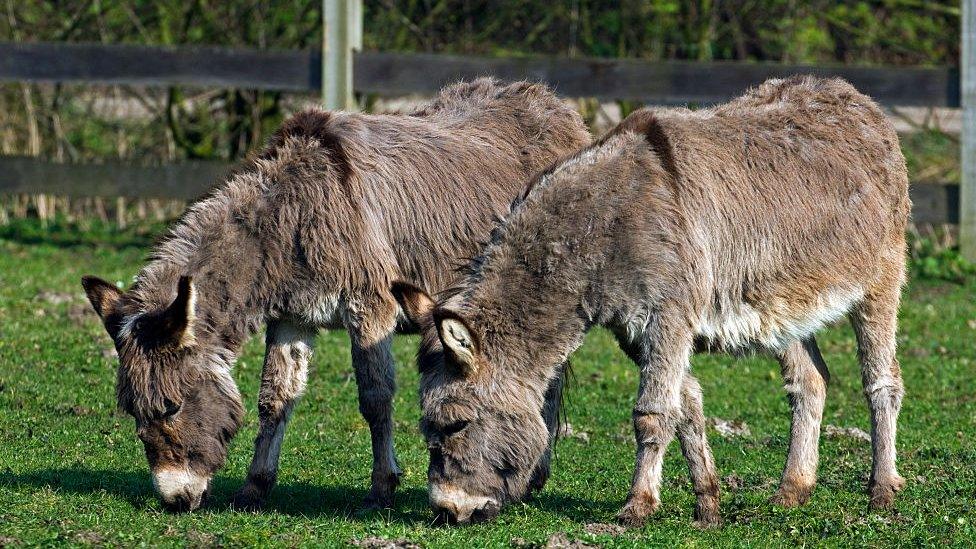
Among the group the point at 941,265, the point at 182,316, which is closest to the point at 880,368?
the point at 182,316

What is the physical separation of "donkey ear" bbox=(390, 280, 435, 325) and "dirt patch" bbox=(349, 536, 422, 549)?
37.8 inches

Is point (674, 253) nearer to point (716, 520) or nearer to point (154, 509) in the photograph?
point (716, 520)

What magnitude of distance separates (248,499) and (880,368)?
3.14 m

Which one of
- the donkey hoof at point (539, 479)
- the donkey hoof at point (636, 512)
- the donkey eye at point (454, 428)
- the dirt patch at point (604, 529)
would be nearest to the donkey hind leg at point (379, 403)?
the donkey hoof at point (539, 479)

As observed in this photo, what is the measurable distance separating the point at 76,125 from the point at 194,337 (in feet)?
33.1

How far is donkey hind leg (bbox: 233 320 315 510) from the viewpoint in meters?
5.89

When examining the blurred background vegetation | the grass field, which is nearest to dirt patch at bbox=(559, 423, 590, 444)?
the grass field

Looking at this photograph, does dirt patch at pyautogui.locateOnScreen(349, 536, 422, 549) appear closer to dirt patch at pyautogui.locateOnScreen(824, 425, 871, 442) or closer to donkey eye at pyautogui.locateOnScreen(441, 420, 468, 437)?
donkey eye at pyautogui.locateOnScreen(441, 420, 468, 437)

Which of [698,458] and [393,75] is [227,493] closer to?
[698,458]

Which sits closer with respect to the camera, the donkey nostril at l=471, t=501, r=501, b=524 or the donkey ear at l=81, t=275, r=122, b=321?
the donkey nostril at l=471, t=501, r=501, b=524

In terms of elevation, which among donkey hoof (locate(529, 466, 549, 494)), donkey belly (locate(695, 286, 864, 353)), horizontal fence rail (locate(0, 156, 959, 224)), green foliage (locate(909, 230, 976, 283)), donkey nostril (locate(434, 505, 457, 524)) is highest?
donkey belly (locate(695, 286, 864, 353))

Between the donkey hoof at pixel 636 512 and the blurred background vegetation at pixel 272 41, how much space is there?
9.06m

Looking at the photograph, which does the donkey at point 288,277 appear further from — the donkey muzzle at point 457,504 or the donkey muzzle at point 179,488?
the donkey muzzle at point 457,504

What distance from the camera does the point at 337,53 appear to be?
12.0 meters
